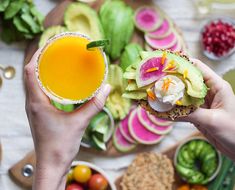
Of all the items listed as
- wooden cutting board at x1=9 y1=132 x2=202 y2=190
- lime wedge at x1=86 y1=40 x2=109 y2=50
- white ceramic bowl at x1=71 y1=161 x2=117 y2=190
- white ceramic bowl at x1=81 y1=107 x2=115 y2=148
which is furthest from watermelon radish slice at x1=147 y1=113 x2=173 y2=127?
lime wedge at x1=86 y1=40 x2=109 y2=50

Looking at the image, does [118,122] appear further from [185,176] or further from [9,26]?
[9,26]

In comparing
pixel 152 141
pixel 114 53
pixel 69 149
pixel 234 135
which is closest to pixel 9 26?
pixel 114 53

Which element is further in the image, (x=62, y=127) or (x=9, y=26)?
(x=9, y=26)

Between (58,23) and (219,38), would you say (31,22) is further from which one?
(219,38)

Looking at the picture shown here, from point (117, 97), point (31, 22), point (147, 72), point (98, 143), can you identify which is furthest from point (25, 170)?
point (147, 72)

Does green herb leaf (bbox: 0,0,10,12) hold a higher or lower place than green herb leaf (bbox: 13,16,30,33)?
higher

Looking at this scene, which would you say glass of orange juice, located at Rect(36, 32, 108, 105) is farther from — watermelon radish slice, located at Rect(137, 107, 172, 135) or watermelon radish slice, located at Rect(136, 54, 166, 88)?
watermelon radish slice, located at Rect(137, 107, 172, 135)

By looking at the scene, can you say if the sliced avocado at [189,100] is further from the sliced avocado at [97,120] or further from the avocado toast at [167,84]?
the sliced avocado at [97,120]
